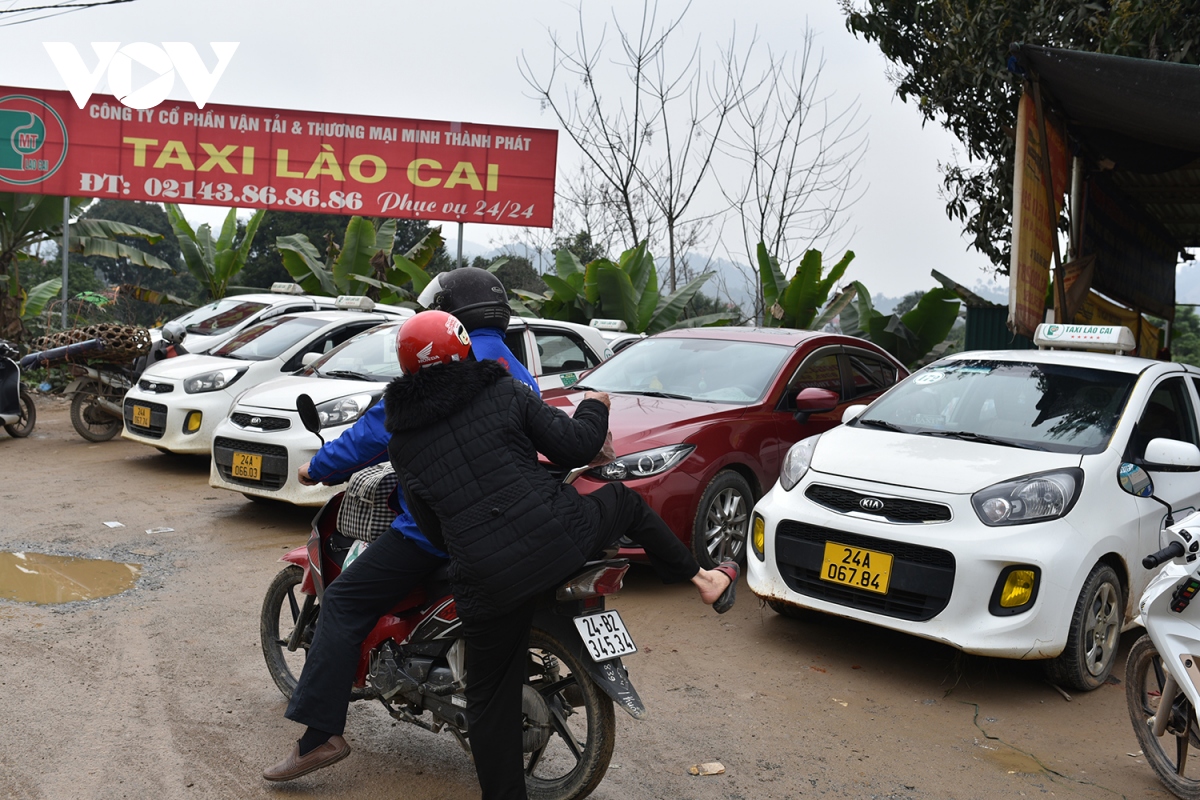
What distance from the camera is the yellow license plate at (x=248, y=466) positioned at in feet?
25.3

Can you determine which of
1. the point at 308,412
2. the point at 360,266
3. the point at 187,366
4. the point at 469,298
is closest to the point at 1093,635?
the point at 469,298

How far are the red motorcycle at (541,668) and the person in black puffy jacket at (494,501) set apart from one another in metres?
0.16

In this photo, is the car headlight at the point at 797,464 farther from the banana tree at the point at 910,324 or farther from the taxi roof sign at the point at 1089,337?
the banana tree at the point at 910,324

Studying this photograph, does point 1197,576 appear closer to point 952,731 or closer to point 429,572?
point 952,731

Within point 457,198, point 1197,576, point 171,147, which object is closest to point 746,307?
point 457,198

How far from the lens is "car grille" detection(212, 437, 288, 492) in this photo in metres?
7.65

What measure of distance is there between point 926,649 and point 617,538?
2860mm

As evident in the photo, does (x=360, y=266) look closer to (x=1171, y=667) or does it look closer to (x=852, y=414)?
(x=852, y=414)

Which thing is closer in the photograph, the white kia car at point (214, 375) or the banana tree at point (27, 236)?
the white kia car at point (214, 375)

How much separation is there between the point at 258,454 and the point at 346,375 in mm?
1101

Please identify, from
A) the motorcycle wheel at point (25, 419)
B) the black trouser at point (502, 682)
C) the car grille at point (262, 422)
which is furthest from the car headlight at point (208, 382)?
the black trouser at point (502, 682)

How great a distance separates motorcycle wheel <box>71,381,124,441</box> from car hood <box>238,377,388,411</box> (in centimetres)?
388

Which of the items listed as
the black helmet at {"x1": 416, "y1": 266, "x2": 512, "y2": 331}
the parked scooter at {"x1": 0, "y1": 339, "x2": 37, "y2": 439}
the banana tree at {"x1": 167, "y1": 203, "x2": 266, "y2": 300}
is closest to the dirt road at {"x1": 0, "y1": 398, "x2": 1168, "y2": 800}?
the black helmet at {"x1": 416, "y1": 266, "x2": 512, "y2": 331}

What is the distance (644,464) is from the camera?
6.20 m
